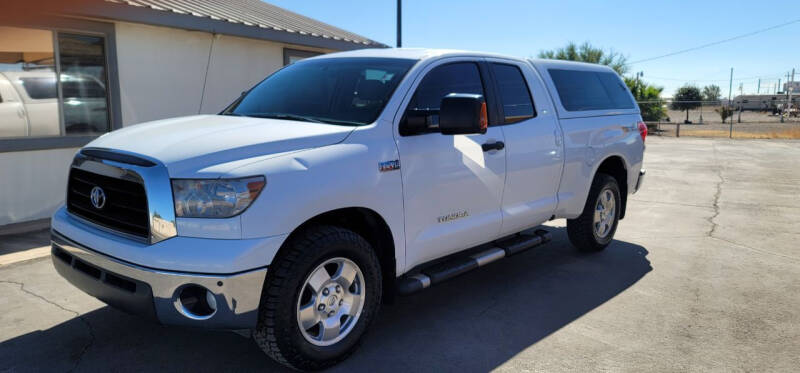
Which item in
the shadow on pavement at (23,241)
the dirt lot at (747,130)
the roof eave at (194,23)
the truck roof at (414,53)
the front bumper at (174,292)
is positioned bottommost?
the shadow on pavement at (23,241)

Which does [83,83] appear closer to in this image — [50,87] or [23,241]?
[50,87]

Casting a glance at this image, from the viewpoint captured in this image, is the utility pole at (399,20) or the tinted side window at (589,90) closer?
the tinted side window at (589,90)

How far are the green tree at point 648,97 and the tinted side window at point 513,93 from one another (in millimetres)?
37251

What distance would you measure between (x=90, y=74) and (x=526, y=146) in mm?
5871

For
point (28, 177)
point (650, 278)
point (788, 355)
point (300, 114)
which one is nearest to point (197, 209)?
point (300, 114)

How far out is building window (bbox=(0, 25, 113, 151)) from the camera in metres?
6.98

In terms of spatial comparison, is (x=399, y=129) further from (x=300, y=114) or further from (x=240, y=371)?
(x=240, y=371)

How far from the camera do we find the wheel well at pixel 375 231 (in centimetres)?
355

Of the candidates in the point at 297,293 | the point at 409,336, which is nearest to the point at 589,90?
the point at 409,336

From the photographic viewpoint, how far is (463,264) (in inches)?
172

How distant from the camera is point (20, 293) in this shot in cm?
472

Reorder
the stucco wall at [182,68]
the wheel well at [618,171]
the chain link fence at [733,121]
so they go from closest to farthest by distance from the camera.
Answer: the wheel well at [618,171] → the stucco wall at [182,68] → the chain link fence at [733,121]

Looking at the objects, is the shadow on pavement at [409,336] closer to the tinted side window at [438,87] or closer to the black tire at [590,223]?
the black tire at [590,223]

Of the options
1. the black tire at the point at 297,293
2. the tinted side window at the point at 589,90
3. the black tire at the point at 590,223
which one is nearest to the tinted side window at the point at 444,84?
the black tire at the point at 297,293
